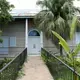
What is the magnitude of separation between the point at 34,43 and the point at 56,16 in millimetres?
6048

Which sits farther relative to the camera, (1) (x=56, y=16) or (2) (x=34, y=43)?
(2) (x=34, y=43)

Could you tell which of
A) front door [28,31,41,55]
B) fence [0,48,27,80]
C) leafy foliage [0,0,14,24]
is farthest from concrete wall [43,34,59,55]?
fence [0,48,27,80]

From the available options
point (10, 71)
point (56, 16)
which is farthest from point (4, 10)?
point (10, 71)

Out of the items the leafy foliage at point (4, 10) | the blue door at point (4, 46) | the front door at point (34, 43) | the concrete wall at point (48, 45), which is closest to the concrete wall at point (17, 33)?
the blue door at point (4, 46)

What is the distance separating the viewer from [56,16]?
2748 centimetres

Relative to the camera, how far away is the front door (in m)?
32.1

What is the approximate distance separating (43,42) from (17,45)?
9.67ft

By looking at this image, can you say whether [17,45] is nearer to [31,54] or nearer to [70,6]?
[31,54]

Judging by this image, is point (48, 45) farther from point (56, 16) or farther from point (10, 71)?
point (10, 71)

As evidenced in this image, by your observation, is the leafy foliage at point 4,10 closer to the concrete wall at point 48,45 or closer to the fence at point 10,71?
the concrete wall at point 48,45

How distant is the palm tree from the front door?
5.12 m

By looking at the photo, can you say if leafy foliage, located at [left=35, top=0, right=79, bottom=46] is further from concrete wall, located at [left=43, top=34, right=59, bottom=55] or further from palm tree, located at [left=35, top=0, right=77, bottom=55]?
concrete wall, located at [left=43, top=34, right=59, bottom=55]

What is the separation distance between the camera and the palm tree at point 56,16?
86.5ft

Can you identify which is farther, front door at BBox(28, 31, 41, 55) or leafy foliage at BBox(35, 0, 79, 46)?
front door at BBox(28, 31, 41, 55)
